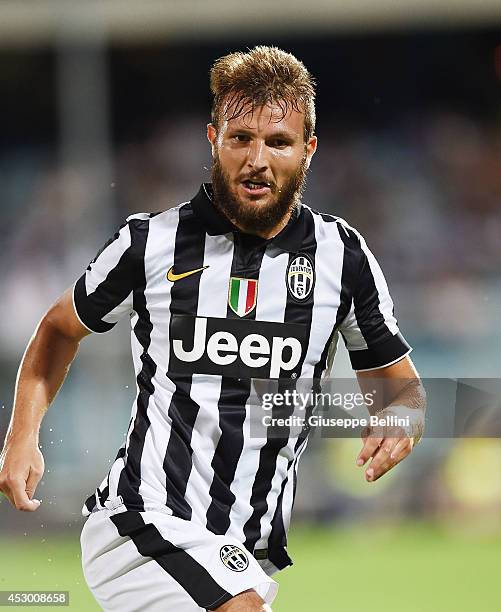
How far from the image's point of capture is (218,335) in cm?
237

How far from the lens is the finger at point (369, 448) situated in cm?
224

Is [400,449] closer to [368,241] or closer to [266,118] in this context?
[266,118]

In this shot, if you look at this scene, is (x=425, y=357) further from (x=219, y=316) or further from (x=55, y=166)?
(x=219, y=316)

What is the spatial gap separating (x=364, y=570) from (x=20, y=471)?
9.12 feet

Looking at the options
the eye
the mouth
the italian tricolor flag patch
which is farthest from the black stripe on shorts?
the eye

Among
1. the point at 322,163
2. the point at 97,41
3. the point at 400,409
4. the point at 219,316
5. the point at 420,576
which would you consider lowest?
the point at 420,576

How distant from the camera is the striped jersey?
2314 mm

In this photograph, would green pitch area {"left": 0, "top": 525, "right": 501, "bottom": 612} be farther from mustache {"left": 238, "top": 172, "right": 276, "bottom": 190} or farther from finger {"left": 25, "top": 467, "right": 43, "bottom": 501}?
mustache {"left": 238, "top": 172, "right": 276, "bottom": 190}

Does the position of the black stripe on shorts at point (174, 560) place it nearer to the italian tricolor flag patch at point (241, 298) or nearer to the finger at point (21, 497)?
the finger at point (21, 497)

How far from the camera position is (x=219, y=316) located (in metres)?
2.38

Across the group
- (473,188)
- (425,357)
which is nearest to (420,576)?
(425,357)

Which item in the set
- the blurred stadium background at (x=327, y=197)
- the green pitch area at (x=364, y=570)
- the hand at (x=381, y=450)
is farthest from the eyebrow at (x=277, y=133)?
the blurred stadium background at (x=327, y=197)

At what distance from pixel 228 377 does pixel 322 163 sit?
388 cm

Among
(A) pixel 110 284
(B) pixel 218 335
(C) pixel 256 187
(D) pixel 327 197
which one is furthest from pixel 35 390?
(D) pixel 327 197
